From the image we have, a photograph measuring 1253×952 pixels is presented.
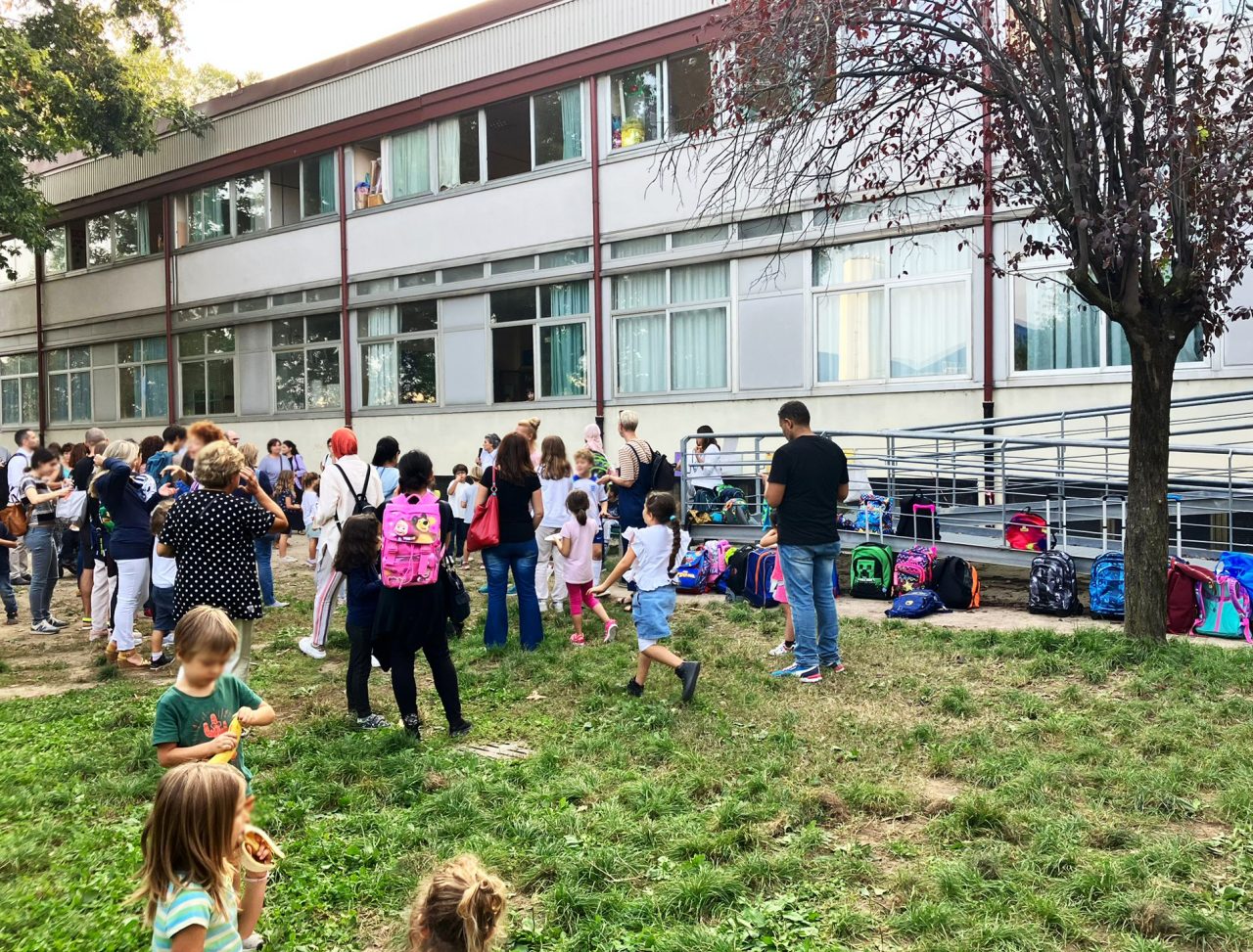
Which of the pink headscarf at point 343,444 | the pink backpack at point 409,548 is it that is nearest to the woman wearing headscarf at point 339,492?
the pink headscarf at point 343,444

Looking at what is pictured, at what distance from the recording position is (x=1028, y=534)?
10477 millimetres

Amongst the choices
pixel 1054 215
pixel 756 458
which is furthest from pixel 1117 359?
pixel 1054 215

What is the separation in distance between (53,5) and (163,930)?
80.4 ft

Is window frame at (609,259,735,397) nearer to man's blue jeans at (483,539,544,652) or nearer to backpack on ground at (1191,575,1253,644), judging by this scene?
man's blue jeans at (483,539,544,652)

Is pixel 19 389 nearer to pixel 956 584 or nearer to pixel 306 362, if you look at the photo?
pixel 306 362

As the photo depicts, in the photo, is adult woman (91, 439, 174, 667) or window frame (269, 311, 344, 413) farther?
window frame (269, 311, 344, 413)

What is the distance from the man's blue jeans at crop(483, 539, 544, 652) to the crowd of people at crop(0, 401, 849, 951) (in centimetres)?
2

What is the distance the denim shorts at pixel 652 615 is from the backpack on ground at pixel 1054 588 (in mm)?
4403

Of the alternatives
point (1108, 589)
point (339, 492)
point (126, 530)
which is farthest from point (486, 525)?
point (1108, 589)

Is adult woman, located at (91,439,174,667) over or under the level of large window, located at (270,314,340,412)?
under

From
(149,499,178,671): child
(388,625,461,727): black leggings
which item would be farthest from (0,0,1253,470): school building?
(149,499,178,671): child

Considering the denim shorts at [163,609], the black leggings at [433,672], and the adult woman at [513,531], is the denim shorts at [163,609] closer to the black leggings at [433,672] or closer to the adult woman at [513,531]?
the adult woman at [513,531]

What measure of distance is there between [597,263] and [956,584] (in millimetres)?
9227

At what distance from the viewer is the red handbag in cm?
829
